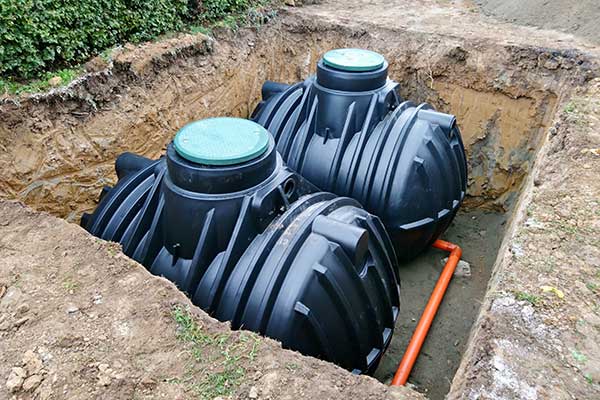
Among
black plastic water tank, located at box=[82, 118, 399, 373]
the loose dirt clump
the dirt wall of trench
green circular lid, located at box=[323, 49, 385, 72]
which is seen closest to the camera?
the loose dirt clump

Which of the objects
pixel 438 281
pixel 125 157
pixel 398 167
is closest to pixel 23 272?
pixel 125 157

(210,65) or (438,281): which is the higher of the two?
(210,65)

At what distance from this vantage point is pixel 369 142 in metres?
4.23

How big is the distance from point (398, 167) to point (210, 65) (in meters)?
2.34

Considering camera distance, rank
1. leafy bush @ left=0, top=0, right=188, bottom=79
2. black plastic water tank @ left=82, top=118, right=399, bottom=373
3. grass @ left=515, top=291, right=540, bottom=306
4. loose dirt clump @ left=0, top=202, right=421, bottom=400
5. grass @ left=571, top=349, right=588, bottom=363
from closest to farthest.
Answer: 1. loose dirt clump @ left=0, top=202, right=421, bottom=400
2. grass @ left=571, top=349, right=588, bottom=363
3. grass @ left=515, top=291, right=540, bottom=306
4. black plastic water tank @ left=82, top=118, right=399, bottom=373
5. leafy bush @ left=0, top=0, right=188, bottom=79

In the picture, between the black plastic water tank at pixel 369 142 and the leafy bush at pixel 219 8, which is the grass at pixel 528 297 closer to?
the black plastic water tank at pixel 369 142

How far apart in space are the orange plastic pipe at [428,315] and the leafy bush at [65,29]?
3691 mm

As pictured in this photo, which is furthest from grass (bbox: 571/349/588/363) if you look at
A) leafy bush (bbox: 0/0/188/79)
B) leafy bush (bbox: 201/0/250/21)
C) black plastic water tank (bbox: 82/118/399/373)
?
leafy bush (bbox: 201/0/250/21)

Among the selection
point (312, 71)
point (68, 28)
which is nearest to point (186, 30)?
point (68, 28)

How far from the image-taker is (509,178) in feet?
19.2

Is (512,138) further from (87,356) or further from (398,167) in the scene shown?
(87,356)

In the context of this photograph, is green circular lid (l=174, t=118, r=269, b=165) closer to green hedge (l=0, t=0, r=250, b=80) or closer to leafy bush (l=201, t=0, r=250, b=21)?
green hedge (l=0, t=0, r=250, b=80)

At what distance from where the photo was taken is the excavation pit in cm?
400

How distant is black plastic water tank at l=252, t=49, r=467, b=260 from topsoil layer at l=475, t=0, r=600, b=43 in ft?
9.80
